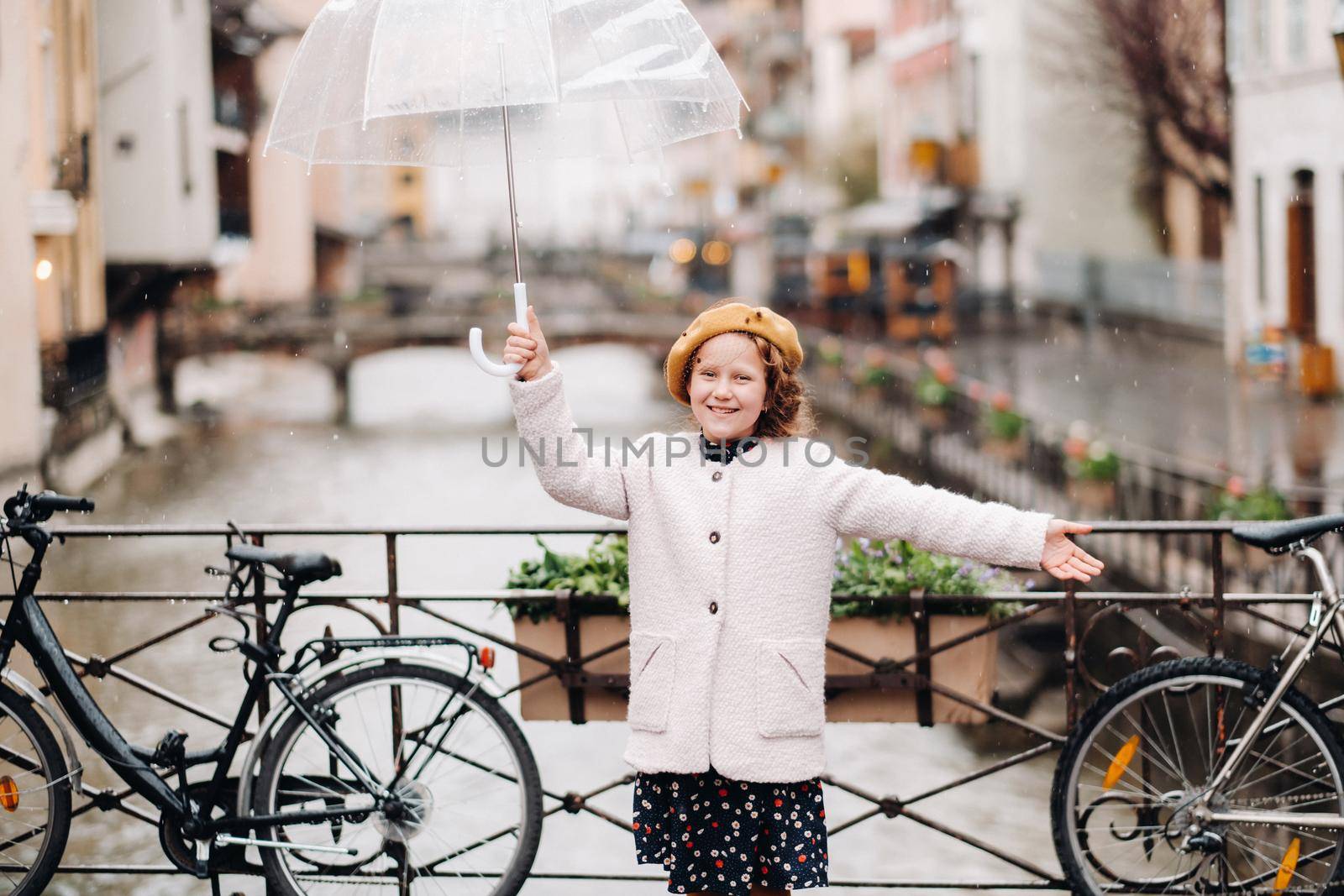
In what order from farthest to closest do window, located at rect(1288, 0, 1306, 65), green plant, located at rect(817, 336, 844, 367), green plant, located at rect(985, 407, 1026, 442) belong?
green plant, located at rect(817, 336, 844, 367) → green plant, located at rect(985, 407, 1026, 442) → window, located at rect(1288, 0, 1306, 65)

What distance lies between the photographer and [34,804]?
334 centimetres

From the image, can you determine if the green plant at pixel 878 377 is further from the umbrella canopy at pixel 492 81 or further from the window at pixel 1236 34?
the umbrella canopy at pixel 492 81

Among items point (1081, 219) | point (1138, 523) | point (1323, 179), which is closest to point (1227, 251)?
point (1323, 179)

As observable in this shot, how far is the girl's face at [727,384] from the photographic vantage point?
8.88 feet

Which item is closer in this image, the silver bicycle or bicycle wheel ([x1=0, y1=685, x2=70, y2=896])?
the silver bicycle

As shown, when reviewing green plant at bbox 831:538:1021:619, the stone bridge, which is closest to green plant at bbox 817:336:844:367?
the stone bridge

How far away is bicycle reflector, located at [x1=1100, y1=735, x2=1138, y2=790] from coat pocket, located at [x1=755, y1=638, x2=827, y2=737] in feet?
2.96

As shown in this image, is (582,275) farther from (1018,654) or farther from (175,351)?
(1018,654)

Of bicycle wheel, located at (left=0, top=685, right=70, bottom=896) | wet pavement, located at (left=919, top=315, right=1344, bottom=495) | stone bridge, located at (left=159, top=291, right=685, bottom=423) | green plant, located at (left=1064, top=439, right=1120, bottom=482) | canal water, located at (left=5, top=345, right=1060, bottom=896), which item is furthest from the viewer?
stone bridge, located at (left=159, top=291, right=685, bottom=423)

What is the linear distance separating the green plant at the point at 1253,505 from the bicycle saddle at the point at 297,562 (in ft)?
28.0

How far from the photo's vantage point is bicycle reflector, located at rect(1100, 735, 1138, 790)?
10.6ft

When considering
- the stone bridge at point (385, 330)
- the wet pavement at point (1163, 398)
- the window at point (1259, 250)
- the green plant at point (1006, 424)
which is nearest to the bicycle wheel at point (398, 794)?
the wet pavement at point (1163, 398)

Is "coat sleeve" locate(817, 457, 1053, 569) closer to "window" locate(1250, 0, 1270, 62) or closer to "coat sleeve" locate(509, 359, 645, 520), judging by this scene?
"coat sleeve" locate(509, 359, 645, 520)

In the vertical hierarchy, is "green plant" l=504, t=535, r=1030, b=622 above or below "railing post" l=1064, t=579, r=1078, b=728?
above
